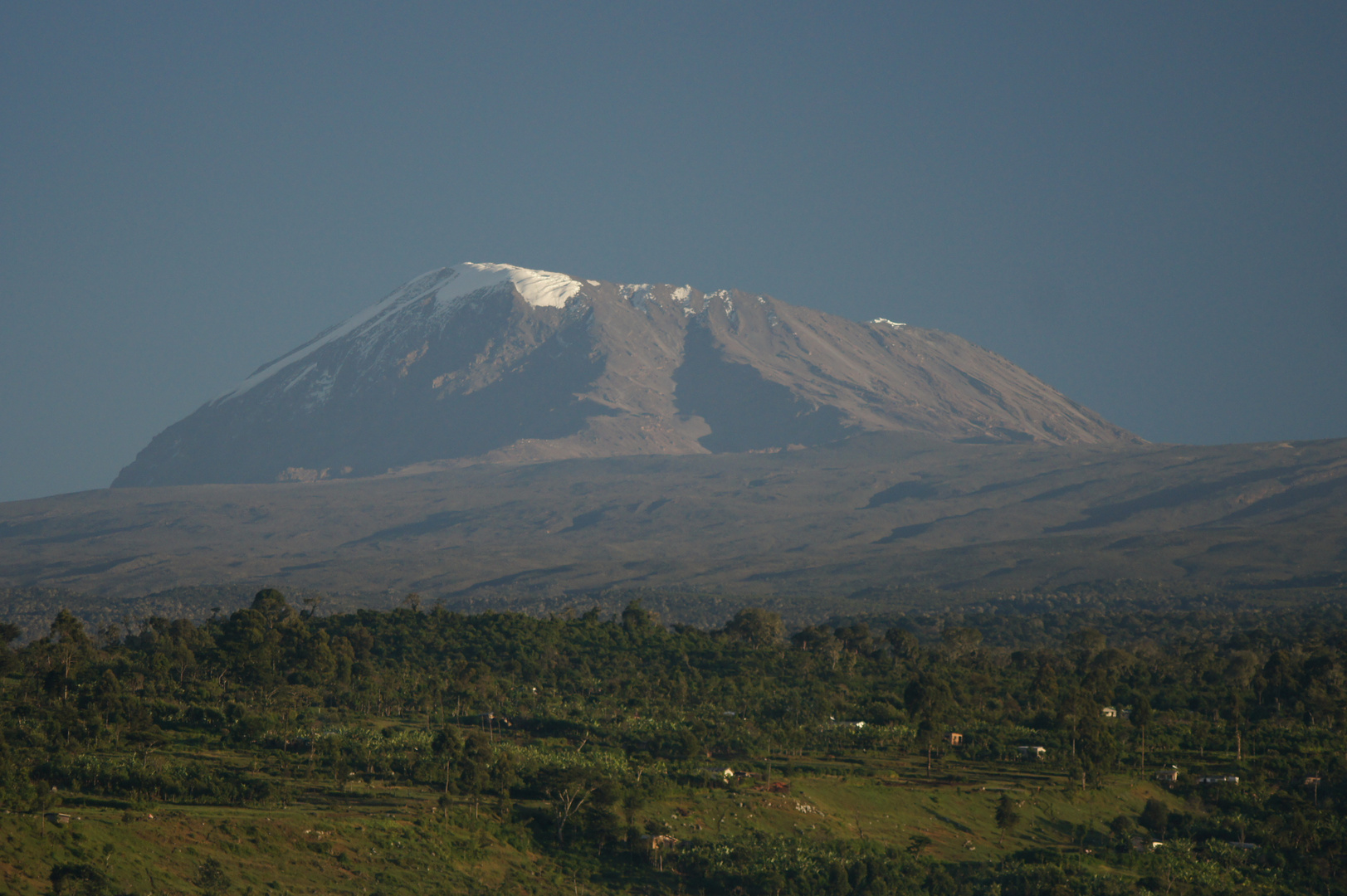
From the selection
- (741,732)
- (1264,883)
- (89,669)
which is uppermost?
(89,669)

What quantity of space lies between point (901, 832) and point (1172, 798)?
14.0 m

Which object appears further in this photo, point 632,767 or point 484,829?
point 632,767

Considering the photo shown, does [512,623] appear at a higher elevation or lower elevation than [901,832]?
higher

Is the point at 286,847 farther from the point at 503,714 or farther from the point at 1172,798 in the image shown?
the point at 1172,798

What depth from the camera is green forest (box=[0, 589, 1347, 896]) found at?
45.9 meters

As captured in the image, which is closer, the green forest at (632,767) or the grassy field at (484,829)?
the grassy field at (484,829)

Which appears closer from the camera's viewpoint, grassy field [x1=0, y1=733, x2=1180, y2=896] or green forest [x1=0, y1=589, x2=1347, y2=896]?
grassy field [x1=0, y1=733, x2=1180, y2=896]

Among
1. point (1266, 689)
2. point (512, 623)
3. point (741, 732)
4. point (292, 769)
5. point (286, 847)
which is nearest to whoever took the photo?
point (286, 847)

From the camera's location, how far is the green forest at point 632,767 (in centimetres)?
4594

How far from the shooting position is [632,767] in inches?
2311

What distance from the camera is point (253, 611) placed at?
82.1 metres

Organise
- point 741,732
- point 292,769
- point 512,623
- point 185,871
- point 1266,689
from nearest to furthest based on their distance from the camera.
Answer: point 185,871 → point 292,769 → point 741,732 → point 1266,689 → point 512,623

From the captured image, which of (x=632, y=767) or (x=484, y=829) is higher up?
(x=632, y=767)

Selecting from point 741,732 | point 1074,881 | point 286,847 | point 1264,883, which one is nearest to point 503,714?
point 741,732
